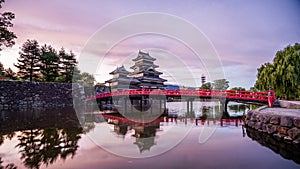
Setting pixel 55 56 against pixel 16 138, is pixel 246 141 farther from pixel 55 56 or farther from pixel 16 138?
pixel 55 56

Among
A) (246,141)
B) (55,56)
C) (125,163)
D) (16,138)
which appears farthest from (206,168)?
(55,56)

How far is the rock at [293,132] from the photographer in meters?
5.28

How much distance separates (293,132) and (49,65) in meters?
25.8

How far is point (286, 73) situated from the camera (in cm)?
1266

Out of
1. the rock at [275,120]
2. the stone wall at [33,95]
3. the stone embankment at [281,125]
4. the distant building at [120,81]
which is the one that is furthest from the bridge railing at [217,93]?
the distant building at [120,81]

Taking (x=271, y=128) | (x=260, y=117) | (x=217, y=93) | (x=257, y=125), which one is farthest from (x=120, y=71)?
(x=271, y=128)

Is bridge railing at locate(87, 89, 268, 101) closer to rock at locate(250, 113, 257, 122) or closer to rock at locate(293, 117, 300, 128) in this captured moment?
rock at locate(250, 113, 257, 122)

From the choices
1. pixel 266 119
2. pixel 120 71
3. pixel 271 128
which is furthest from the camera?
pixel 120 71

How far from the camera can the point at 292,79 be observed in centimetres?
1234

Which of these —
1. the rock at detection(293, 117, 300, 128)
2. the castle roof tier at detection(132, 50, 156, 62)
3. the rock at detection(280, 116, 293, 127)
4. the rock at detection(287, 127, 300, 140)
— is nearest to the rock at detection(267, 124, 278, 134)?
the rock at detection(280, 116, 293, 127)

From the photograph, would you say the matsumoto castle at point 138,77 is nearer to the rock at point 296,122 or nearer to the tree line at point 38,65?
the tree line at point 38,65

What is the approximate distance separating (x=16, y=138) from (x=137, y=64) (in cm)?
2467

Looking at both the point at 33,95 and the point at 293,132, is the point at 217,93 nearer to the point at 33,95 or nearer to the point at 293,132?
the point at 293,132

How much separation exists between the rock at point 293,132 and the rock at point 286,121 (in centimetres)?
15
